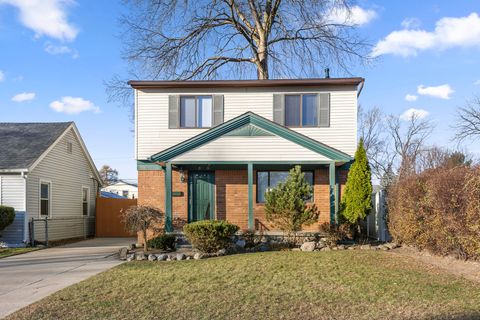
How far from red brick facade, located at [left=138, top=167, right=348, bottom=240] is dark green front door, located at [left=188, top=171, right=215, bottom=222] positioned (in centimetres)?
17

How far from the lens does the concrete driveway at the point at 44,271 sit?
7.12 meters

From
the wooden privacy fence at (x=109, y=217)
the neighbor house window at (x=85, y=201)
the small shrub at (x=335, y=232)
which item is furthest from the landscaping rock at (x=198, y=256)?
the neighbor house window at (x=85, y=201)

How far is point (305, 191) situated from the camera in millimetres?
12094

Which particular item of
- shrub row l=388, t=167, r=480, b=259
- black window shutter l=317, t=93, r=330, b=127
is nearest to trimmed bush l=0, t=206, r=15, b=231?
black window shutter l=317, t=93, r=330, b=127

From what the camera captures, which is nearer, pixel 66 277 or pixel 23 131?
pixel 66 277

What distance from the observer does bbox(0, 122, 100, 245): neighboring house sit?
14867mm

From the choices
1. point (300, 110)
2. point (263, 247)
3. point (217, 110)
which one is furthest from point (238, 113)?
point (263, 247)

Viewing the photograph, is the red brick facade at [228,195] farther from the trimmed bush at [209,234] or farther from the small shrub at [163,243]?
the trimmed bush at [209,234]

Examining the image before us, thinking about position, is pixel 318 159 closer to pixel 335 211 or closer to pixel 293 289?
pixel 335 211

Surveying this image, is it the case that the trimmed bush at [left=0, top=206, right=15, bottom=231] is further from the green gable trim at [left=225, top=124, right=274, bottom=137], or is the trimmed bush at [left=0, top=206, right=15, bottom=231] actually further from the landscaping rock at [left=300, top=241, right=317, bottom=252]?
the landscaping rock at [left=300, top=241, right=317, bottom=252]

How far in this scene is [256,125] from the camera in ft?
44.0

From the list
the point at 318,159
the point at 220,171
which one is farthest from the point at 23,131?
the point at 318,159

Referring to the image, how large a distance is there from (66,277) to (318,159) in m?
8.04

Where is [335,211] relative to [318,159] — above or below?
below
